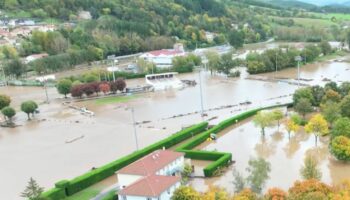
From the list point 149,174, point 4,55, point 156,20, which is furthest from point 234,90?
point 156,20

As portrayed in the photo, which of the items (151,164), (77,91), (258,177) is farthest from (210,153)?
(77,91)

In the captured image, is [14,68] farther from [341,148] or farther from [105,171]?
[341,148]

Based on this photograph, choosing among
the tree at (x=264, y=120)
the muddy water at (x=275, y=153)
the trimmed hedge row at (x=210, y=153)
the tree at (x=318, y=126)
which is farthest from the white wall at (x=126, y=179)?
the tree at (x=318, y=126)

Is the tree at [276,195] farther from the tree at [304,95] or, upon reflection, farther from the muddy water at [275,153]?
the tree at [304,95]

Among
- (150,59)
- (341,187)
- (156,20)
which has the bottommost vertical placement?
(341,187)

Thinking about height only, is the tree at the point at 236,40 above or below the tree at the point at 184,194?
above

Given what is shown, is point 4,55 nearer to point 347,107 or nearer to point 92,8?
point 92,8
